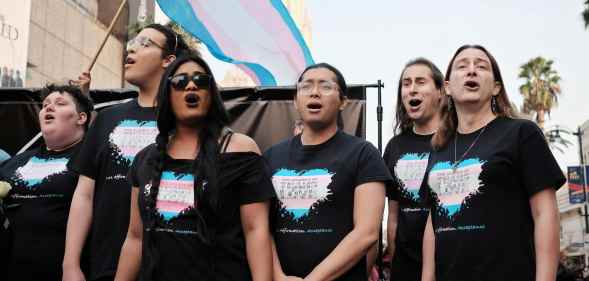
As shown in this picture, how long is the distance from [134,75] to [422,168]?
195 cm

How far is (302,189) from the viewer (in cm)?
333

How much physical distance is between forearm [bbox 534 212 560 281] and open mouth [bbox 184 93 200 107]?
1.76m

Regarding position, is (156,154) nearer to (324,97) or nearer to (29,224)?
(324,97)

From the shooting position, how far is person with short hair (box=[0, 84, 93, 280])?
13.0ft

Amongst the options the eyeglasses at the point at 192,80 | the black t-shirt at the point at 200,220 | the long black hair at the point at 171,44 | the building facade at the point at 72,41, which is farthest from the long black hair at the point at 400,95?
the building facade at the point at 72,41

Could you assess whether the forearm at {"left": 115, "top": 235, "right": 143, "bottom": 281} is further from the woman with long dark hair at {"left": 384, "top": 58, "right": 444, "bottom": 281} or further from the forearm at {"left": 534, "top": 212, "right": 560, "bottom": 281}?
the forearm at {"left": 534, "top": 212, "right": 560, "bottom": 281}

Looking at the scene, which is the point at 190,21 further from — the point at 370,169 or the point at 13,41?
the point at 13,41

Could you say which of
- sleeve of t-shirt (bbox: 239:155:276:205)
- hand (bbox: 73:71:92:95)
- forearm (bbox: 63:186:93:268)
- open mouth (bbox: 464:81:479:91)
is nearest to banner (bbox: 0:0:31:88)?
hand (bbox: 73:71:92:95)

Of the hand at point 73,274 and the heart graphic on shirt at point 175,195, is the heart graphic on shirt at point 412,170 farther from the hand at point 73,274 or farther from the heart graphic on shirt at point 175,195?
the hand at point 73,274

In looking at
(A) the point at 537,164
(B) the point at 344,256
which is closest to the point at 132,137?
(B) the point at 344,256

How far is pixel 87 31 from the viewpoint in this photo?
88.0 ft

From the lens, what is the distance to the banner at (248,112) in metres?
5.09

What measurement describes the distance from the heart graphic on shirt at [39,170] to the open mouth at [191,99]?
1.52m

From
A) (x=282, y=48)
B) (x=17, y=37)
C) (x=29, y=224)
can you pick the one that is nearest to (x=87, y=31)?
(x=17, y=37)
